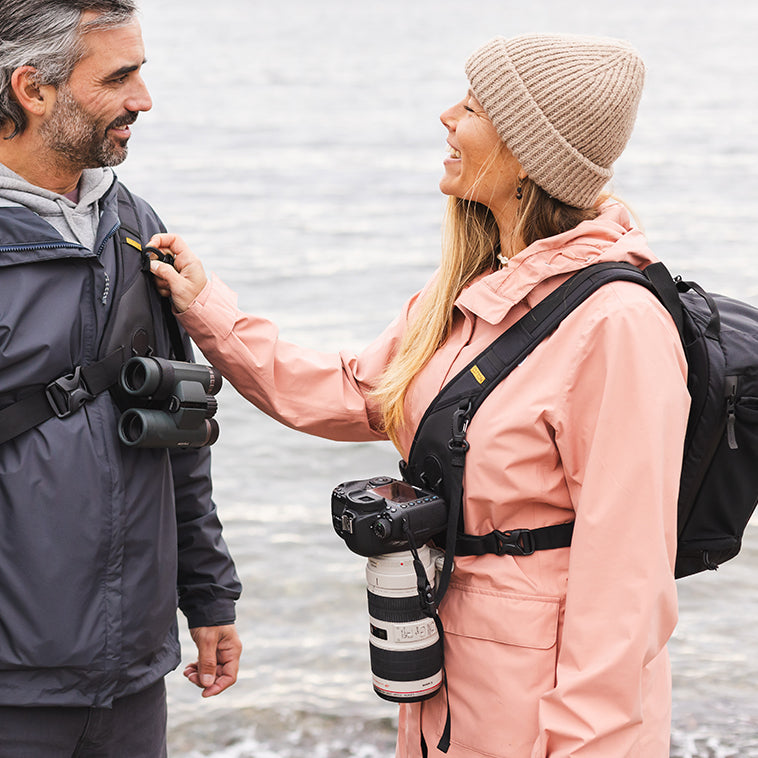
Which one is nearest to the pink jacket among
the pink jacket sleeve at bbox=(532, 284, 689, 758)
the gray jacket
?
the pink jacket sleeve at bbox=(532, 284, 689, 758)

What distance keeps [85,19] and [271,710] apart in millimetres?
3195

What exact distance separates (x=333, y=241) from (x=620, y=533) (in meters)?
10.3

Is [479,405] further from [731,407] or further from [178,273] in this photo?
[178,273]

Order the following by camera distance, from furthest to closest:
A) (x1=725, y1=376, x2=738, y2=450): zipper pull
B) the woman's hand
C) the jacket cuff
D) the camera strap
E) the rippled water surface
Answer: the rippled water surface < the jacket cuff < the woman's hand < the camera strap < (x1=725, y1=376, x2=738, y2=450): zipper pull

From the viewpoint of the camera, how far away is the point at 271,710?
15.5ft

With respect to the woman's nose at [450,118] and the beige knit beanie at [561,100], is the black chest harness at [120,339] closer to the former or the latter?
the woman's nose at [450,118]

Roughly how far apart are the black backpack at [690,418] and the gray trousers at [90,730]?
817 millimetres

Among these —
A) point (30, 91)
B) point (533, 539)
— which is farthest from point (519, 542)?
point (30, 91)

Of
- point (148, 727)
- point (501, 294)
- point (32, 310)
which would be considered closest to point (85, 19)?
point (32, 310)

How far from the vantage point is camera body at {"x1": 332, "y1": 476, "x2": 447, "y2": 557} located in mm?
2416

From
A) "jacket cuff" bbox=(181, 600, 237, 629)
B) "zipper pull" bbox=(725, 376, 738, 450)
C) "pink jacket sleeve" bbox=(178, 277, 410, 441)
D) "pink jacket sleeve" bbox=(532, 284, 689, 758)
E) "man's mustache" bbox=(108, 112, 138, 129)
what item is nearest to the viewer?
"pink jacket sleeve" bbox=(532, 284, 689, 758)

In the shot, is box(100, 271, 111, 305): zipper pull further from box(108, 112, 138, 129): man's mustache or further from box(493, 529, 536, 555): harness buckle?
box(493, 529, 536, 555): harness buckle

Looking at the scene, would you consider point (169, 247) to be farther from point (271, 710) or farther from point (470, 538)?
point (271, 710)

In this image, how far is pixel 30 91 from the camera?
248cm
